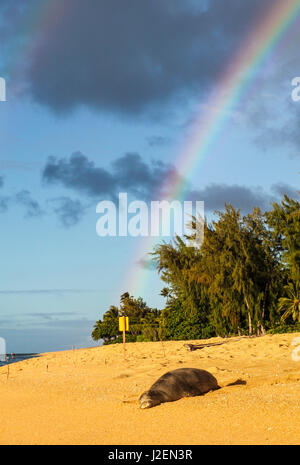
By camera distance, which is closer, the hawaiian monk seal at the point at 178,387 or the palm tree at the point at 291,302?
the hawaiian monk seal at the point at 178,387

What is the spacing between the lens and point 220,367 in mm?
15773

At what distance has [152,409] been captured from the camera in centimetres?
959

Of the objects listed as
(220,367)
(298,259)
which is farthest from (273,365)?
(298,259)

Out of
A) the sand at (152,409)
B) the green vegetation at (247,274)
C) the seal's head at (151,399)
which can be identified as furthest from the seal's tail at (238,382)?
the green vegetation at (247,274)

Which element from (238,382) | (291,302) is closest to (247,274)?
(291,302)

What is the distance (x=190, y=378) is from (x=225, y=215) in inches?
791

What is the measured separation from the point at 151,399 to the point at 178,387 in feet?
3.28

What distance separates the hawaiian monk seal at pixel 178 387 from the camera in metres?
10.0

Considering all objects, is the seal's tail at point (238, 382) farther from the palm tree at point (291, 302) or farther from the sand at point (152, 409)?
the palm tree at point (291, 302)

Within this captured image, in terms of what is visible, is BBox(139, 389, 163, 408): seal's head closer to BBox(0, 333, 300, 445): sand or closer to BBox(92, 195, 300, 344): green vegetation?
BBox(0, 333, 300, 445): sand

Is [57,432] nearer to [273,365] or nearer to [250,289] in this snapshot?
[273,365]

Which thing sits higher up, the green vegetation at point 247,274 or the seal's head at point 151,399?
the green vegetation at point 247,274
